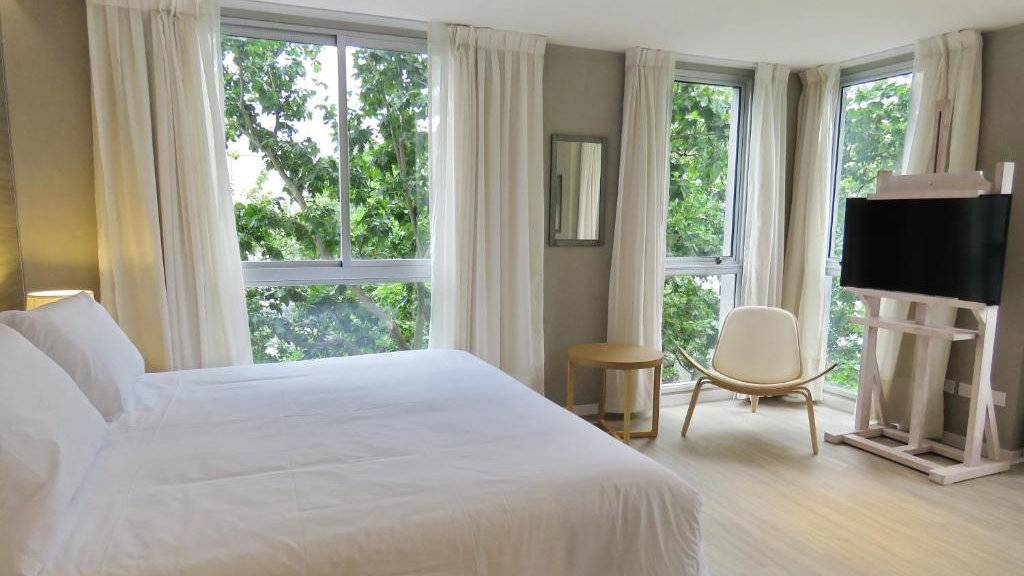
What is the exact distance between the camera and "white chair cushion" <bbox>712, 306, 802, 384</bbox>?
391cm

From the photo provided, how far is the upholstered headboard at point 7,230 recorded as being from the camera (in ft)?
9.12

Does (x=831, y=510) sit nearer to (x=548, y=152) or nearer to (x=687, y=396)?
(x=687, y=396)

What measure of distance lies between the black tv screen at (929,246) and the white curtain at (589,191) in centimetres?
157

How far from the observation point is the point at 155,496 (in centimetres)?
150

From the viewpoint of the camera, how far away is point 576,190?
4.08 meters

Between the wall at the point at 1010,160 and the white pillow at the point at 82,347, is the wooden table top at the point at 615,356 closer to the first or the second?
the wall at the point at 1010,160

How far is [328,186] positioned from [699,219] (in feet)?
9.08

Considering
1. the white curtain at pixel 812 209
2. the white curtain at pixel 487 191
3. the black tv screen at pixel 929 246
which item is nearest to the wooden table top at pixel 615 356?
the white curtain at pixel 487 191

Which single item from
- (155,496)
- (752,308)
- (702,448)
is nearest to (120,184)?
(155,496)

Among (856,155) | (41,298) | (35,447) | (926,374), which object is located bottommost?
(926,374)

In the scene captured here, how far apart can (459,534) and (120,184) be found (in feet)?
8.82

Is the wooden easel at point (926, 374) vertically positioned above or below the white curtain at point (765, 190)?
below

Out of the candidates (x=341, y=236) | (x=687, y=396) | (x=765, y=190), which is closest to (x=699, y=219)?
(x=765, y=190)

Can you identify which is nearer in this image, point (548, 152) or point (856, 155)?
point (548, 152)
